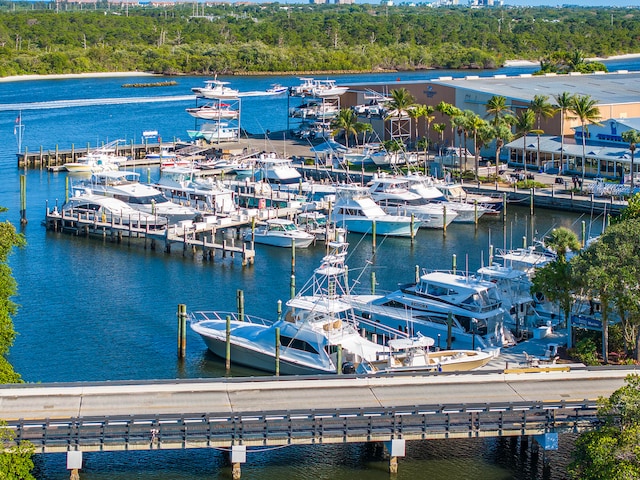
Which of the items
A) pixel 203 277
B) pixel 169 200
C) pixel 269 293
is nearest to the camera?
pixel 269 293

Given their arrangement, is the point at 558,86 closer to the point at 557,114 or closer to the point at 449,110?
the point at 557,114

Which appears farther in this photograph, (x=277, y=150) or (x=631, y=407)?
(x=277, y=150)

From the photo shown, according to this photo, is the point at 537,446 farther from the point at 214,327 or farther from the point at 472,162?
the point at 472,162

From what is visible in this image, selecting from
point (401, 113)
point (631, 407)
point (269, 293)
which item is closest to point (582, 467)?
point (631, 407)

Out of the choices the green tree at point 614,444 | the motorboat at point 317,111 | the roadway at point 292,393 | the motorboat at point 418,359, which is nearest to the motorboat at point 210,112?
the motorboat at point 317,111

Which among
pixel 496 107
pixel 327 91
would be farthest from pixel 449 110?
pixel 327 91

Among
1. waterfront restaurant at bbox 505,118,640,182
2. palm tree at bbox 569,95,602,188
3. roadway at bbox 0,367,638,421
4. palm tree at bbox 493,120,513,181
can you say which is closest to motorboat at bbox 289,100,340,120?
waterfront restaurant at bbox 505,118,640,182
